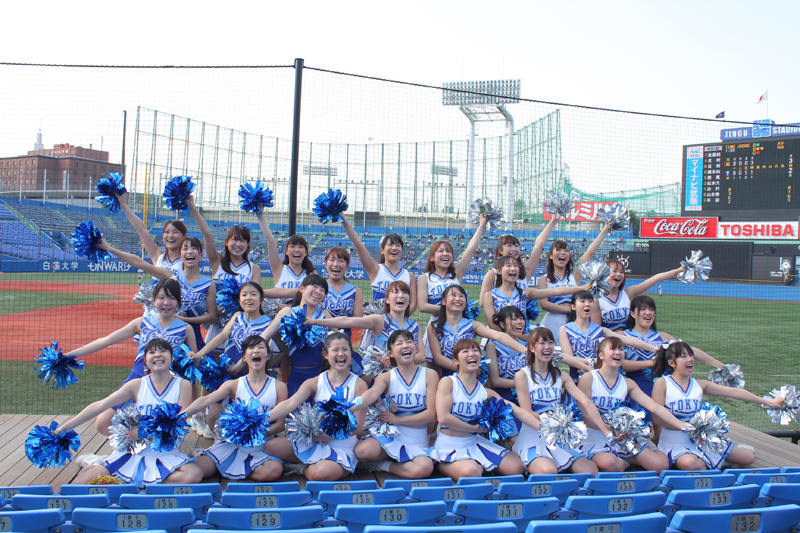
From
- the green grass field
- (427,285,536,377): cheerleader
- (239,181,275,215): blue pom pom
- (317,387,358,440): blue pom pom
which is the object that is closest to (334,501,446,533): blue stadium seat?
(317,387,358,440): blue pom pom

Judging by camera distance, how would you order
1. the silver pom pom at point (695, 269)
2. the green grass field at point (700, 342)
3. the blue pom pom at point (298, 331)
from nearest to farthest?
the blue pom pom at point (298, 331), the silver pom pom at point (695, 269), the green grass field at point (700, 342)

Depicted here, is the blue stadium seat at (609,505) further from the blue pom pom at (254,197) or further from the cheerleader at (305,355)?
the blue pom pom at (254,197)

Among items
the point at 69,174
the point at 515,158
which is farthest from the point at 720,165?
the point at 69,174

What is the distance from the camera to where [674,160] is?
19.4 feet

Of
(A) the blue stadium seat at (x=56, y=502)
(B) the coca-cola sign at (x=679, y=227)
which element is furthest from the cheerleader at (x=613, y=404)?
(B) the coca-cola sign at (x=679, y=227)

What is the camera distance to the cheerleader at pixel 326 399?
3.15 metres

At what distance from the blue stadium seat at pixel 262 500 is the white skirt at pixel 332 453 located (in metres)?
1.02

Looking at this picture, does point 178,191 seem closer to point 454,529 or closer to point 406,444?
point 406,444

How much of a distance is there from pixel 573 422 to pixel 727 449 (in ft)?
3.85

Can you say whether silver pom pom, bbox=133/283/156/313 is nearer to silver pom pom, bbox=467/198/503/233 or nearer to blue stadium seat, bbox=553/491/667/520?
silver pom pom, bbox=467/198/503/233

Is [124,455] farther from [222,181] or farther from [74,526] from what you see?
[222,181]

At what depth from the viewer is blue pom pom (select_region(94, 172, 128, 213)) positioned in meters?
3.69

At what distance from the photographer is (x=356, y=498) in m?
2.20

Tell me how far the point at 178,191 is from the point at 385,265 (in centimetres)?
152
